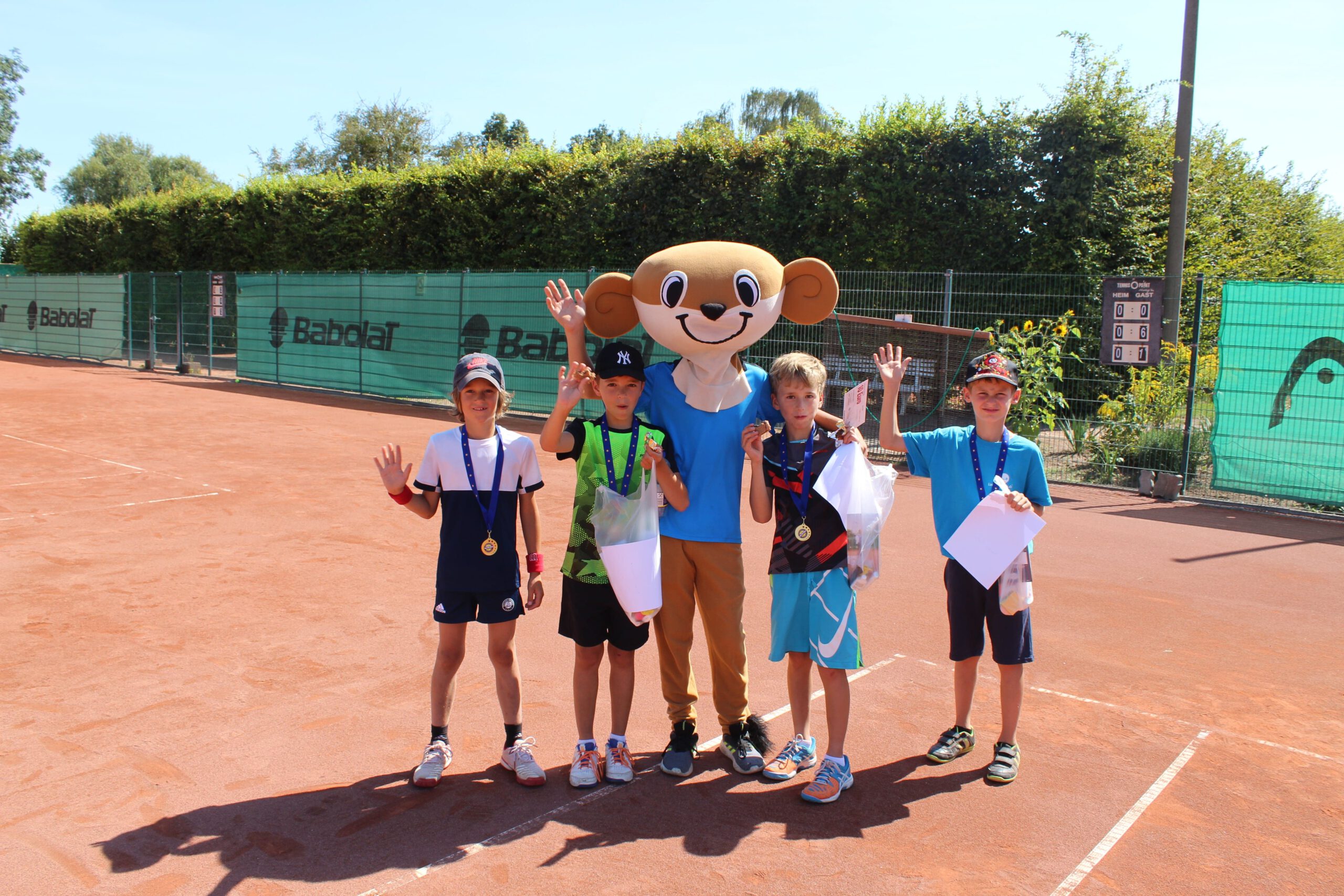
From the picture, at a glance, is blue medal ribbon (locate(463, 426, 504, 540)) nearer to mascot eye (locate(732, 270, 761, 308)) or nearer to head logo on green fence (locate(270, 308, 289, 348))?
mascot eye (locate(732, 270, 761, 308))

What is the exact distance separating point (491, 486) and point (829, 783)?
5.54 ft

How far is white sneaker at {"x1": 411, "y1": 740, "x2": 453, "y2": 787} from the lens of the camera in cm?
366

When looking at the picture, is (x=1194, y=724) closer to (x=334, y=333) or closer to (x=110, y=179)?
(x=334, y=333)

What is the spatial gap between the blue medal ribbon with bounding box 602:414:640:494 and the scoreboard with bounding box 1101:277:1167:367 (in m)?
8.12

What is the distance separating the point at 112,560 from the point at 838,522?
208 inches

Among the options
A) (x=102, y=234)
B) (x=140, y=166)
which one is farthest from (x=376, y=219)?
(x=140, y=166)

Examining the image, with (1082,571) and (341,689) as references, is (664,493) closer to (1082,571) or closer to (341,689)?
(341,689)

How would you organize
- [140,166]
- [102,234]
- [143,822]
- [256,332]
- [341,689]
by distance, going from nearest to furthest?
1. [143,822]
2. [341,689]
3. [256,332]
4. [102,234]
5. [140,166]

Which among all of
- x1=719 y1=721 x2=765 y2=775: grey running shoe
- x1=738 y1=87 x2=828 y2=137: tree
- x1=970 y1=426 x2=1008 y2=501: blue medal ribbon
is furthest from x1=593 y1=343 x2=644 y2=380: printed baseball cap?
x1=738 y1=87 x2=828 y2=137: tree

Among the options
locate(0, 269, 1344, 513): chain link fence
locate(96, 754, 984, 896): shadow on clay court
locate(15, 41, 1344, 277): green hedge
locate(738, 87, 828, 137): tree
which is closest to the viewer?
locate(96, 754, 984, 896): shadow on clay court

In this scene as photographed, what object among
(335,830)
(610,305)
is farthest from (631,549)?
(335,830)

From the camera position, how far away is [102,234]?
104 ft

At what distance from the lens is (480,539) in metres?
3.79

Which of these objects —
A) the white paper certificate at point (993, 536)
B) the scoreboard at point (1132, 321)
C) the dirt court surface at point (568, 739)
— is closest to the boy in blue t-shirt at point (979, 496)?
the white paper certificate at point (993, 536)
